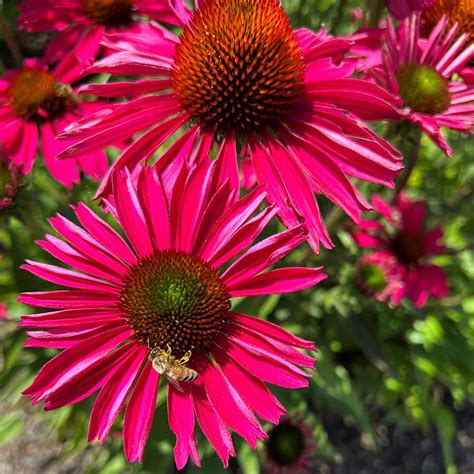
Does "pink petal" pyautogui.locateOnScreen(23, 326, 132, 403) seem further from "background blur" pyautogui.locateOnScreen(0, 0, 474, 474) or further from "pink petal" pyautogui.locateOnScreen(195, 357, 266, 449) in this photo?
"background blur" pyautogui.locateOnScreen(0, 0, 474, 474)

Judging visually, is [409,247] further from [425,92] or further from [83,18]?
[83,18]

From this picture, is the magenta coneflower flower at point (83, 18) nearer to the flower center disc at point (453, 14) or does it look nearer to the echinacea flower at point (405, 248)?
the flower center disc at point (453, 14)

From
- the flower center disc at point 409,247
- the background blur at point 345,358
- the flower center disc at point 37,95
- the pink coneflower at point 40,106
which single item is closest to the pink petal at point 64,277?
the background blur at point 345,358

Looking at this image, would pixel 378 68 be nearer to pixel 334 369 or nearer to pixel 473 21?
pixel 473 21

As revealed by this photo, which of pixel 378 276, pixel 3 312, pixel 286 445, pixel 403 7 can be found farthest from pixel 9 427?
pixel 403 7

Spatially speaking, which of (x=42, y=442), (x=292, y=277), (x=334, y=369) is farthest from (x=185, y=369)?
(x=42, y=442)

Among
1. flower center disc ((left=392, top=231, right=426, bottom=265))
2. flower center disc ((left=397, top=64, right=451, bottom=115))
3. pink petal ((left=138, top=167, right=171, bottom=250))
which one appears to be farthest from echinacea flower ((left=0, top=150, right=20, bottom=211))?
flower center disc ((left=392, top=231, right=426, bottom=265))

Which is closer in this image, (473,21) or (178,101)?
(178,101)
